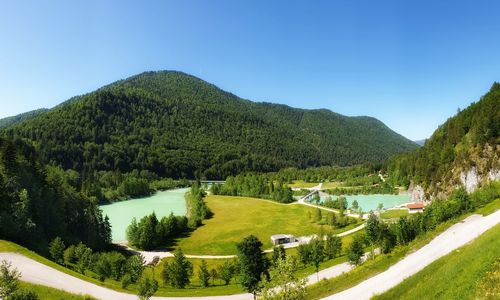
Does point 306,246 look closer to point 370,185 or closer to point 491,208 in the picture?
point 491,208

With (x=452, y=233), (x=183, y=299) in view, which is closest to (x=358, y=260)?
(x=452, y=233)

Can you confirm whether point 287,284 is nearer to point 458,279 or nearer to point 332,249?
point 458,279

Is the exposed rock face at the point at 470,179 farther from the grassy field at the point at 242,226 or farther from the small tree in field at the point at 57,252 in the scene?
the small tree in field at the point at 57,252

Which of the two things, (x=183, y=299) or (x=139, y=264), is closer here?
(x=183, y=299)

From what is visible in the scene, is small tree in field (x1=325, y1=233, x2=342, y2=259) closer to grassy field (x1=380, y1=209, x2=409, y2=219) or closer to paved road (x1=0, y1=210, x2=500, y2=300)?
paved road (x1=0, y1=210, x2=500, y2=300)

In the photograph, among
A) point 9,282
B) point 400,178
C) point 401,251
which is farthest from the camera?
point 400,178

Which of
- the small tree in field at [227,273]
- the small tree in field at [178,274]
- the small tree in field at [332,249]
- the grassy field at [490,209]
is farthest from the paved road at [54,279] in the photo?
the small tree in field at [332,249]

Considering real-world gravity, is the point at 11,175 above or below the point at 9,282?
above
